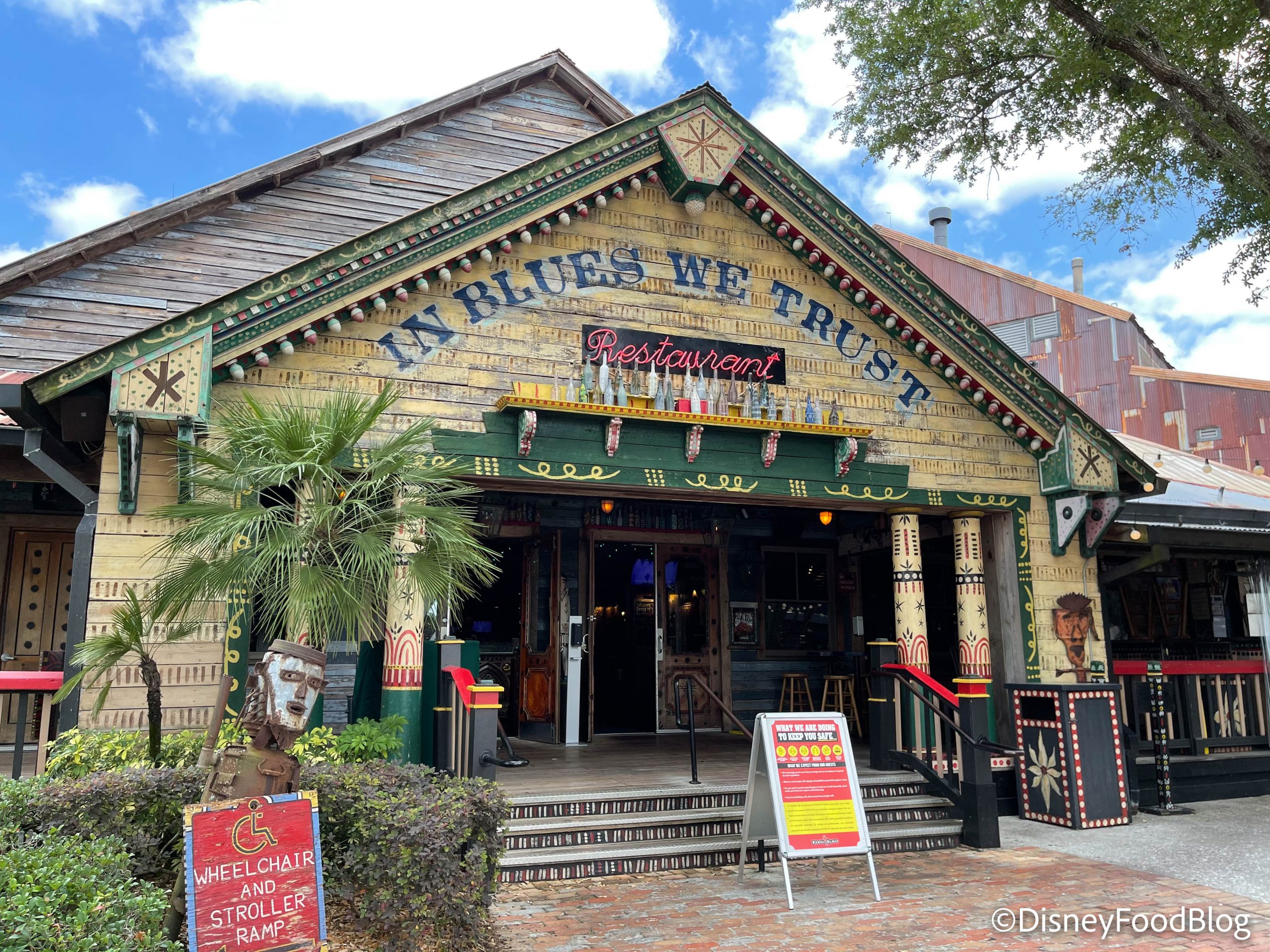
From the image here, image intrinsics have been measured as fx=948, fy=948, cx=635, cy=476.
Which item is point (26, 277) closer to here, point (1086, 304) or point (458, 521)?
point (458, 521)

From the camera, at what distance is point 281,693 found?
13.2 feet

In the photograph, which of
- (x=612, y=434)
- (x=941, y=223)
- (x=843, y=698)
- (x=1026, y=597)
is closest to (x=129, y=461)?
(x=612, y=434)

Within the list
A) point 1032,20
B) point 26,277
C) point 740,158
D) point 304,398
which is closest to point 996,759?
point 740,158

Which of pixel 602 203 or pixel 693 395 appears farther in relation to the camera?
pixel 602 203

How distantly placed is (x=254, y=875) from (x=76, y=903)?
657mm

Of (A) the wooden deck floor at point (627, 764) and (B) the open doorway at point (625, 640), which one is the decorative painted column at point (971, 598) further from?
(B) the open doorway at point (625, 640)

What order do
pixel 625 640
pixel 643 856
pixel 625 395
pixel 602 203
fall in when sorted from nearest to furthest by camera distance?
pixel 643 856 → pixel 625 395 → pixel 602 203 → pixel 625 640

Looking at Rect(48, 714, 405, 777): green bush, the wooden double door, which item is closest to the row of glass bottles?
Rect(48, 714, 405, 777): green bush

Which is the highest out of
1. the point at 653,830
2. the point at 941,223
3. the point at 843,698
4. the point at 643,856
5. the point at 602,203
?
the point at 941,223

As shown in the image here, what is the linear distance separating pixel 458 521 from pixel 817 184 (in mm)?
5980

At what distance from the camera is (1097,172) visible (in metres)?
10.8

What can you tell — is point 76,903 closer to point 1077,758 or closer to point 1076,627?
point 1077,758

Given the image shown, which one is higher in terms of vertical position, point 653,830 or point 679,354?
point 679,354

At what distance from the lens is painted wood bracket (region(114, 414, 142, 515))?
21.6 feet
